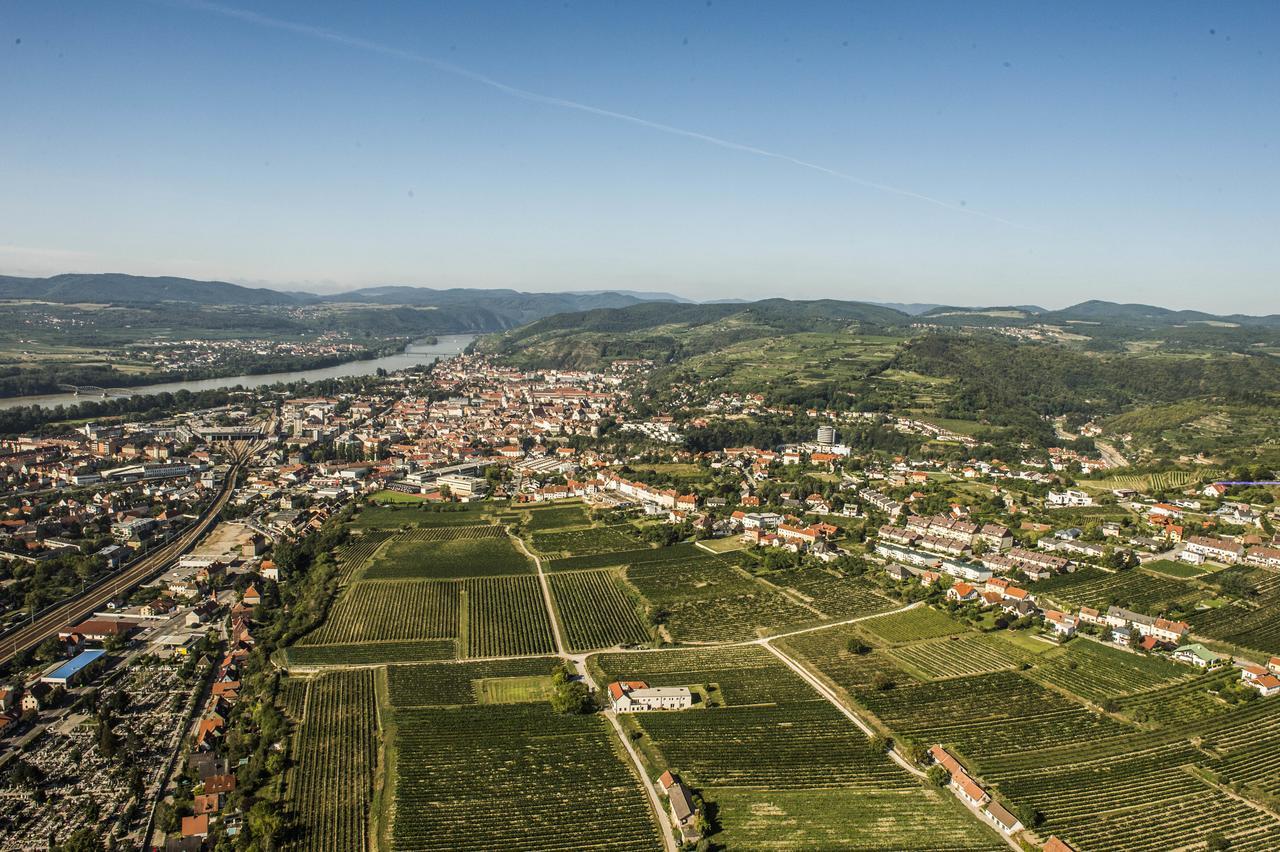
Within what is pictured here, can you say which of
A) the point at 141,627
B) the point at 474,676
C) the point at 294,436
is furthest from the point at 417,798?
the point at 294,436

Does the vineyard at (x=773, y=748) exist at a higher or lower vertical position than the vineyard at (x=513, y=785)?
higher

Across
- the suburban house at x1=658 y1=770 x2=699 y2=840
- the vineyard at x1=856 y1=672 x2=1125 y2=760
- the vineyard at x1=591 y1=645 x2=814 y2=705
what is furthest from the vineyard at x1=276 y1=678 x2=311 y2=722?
the vineyard at x1=856 y1=672 x2=1125 y2=760

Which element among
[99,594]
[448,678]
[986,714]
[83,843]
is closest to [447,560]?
[448,678]

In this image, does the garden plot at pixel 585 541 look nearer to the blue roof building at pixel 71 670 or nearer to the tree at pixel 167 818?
the blue roof building at pixel 71 670

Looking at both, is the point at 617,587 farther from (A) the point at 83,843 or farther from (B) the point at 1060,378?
(B) the point at 1060,378

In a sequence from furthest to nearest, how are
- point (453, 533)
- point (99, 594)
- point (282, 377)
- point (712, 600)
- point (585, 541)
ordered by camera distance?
1. point (282, 377)
2. point (453, 533)
3. point (585, 541)
4. point (99, 594)
5. point (712, 600)

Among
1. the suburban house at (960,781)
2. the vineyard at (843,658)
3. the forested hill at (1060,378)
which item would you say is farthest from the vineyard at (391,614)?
the forested hill at (1060,378)

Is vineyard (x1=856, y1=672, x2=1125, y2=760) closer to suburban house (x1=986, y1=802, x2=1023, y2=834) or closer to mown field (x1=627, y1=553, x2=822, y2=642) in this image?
suburban house (x1=986, y1=802, x2=1023, y2=834)
